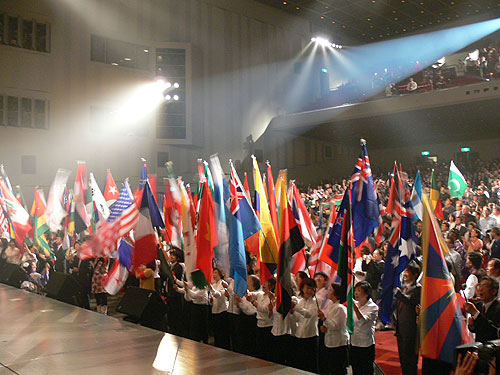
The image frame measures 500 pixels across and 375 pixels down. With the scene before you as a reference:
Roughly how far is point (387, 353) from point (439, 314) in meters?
3.83

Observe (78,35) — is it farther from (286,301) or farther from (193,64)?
(286,301)

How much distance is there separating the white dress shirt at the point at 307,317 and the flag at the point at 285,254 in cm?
20

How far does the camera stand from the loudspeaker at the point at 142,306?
7154 mm

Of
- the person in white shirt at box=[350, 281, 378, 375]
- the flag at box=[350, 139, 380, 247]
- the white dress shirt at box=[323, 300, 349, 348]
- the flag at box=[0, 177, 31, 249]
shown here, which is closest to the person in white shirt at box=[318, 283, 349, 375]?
the white dress shirt at box=[323, 300, 349, 348]

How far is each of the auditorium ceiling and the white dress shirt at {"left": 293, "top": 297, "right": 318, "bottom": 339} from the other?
26.4 meters

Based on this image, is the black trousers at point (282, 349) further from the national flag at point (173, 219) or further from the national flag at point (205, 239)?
the national flag at point (173, 219)

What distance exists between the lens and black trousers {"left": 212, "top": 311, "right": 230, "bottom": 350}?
8.47 m

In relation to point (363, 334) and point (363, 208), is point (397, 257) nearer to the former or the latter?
point (363, 208)

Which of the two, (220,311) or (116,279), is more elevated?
(116,279)

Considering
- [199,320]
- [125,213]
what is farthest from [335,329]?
[125,213]

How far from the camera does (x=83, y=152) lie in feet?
77.5

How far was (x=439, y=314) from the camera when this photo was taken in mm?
5102

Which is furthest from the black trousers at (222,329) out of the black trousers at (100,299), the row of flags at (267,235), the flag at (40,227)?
the flag at (40,227)

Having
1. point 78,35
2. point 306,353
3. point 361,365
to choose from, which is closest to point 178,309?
point 306,353
